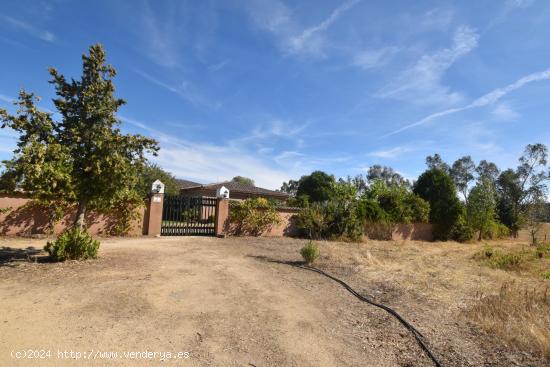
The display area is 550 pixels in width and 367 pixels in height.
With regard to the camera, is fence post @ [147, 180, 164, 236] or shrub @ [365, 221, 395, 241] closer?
→ fence post @ [147, 180, 164, 236]

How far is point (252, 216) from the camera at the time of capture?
51.6 ft

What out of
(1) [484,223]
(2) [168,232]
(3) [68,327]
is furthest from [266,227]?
(1) [484,223]

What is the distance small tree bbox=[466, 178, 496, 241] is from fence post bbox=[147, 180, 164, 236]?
2015 centimetres

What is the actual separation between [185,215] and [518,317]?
493 inches

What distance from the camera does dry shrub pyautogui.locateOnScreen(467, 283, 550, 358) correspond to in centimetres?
415

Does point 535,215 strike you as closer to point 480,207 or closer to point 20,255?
point 480,207

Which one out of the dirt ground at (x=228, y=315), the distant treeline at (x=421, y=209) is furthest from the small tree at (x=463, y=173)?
the dirt ground at (x=228, y=315)

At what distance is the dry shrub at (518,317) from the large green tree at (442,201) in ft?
51.4

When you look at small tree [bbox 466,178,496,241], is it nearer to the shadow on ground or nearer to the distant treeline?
the distant treeline

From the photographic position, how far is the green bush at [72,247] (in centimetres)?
743

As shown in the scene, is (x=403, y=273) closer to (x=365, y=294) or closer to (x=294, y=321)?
(x=365, y=294)

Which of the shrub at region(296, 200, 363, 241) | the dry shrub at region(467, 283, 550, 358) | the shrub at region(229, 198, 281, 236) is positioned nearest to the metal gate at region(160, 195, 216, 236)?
the shrub at region(229, 198, 281, 236)

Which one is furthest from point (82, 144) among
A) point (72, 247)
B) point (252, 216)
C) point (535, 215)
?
point (535, 215)

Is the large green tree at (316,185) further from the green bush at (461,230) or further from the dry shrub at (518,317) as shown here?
the dry shrub at (518,317)
